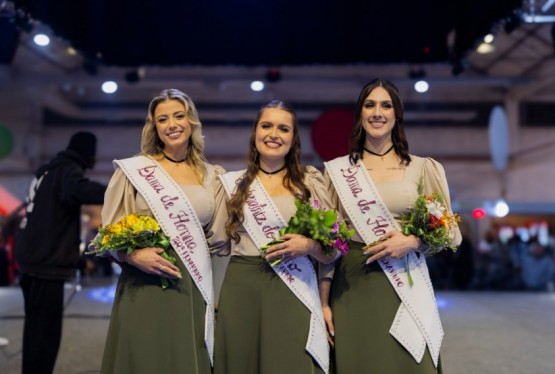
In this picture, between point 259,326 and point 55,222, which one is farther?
point 55,222

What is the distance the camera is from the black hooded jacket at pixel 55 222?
3252mm

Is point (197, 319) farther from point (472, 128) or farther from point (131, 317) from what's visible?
point (472, 128)

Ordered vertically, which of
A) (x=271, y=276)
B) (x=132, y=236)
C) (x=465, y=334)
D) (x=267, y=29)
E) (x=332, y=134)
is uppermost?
(x=267, y=29)

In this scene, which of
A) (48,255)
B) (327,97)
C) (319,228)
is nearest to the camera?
(319,228)

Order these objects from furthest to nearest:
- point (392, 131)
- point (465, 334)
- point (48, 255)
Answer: point (465, 334), point (48, 255), point (392, 131)

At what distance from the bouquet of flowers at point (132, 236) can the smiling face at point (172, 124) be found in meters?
0.30

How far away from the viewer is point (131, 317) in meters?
2.25

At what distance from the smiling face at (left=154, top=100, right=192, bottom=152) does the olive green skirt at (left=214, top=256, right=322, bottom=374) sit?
1.59 ft

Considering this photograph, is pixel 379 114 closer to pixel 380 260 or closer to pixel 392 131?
pixel 392 131

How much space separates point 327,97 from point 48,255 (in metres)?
11.0

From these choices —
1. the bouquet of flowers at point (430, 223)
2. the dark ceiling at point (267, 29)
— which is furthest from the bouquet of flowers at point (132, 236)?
the dark ceiling at point (267, 29)

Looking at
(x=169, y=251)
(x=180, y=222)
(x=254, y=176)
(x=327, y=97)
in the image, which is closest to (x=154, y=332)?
(x=169, y=251)

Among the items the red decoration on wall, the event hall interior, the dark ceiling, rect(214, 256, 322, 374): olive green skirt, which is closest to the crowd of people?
rect(214, 256, 322, 374): olive green skirt

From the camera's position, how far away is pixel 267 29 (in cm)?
574
